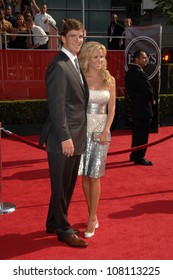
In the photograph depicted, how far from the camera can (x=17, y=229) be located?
424 centimetres

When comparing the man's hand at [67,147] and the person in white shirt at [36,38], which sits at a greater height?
the person in white shirt at [36,38]

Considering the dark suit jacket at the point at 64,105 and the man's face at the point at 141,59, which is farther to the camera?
the man's face at the point at 141,59

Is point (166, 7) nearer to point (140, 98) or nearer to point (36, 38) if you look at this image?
point (36, 38)

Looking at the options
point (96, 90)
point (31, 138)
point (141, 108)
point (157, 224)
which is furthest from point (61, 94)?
point (31, 138)

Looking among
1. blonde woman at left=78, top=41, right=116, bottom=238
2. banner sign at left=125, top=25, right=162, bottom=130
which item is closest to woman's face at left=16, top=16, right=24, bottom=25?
banner sign at left=125, top=25, right=162, bottom=130

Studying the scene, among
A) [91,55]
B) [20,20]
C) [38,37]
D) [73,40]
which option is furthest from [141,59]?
[20,20]

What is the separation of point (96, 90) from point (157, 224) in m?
1.52

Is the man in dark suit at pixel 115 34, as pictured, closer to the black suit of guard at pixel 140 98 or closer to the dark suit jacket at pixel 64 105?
the black suit of guard at pixel 140 98

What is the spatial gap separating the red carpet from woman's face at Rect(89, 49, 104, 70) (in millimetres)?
1584

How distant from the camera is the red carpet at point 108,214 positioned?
3.71 m

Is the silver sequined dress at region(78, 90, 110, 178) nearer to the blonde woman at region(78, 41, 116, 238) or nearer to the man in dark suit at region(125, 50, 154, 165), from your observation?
the blonde woman at region(78, 41, 116, 238)

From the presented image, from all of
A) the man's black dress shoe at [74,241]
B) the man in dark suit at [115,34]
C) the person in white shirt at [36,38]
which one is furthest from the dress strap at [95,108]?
the man in dark suit at [115,34]

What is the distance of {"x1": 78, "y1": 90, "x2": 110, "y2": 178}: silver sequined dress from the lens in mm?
3895

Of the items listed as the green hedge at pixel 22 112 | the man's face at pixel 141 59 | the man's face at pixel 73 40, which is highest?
the man's face at pixel 73 40
